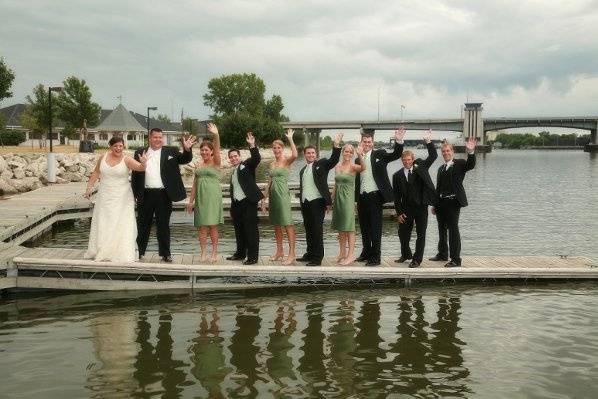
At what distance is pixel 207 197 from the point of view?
30.7ft

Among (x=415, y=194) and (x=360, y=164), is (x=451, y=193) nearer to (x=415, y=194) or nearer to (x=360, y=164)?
(x=415, y=194)

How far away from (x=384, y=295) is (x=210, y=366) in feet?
12.8

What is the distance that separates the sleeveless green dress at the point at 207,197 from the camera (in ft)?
30.5

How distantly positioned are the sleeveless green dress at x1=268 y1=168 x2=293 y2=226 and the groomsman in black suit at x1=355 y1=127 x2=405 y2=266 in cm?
124

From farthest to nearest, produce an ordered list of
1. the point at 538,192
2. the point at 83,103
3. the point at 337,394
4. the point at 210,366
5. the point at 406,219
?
1. the point at 83,103
2. the point at 538,192
3. the point at 406,219
4. the point at 210,366
5. the point at 337,394

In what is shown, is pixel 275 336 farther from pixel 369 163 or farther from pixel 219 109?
pixel 219 109

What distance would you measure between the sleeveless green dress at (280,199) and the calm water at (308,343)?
1.23 m

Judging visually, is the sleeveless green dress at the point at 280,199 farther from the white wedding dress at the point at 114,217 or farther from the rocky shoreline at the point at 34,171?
the rocky shoreline at the point at 34,171

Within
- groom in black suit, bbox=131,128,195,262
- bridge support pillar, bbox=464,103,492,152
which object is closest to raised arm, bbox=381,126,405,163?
groom in black suit, bbox=131,128,195,262

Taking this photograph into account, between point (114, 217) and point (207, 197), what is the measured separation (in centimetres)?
149

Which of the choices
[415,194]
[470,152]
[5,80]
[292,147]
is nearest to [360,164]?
[415,194]

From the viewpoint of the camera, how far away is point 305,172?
955 centimetres

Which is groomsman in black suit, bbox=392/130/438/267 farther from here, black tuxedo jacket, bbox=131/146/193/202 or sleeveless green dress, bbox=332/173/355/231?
black tuxedo jacket, bbox=131/146/193/202

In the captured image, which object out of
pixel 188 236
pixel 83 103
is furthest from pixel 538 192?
pixel 83 103
